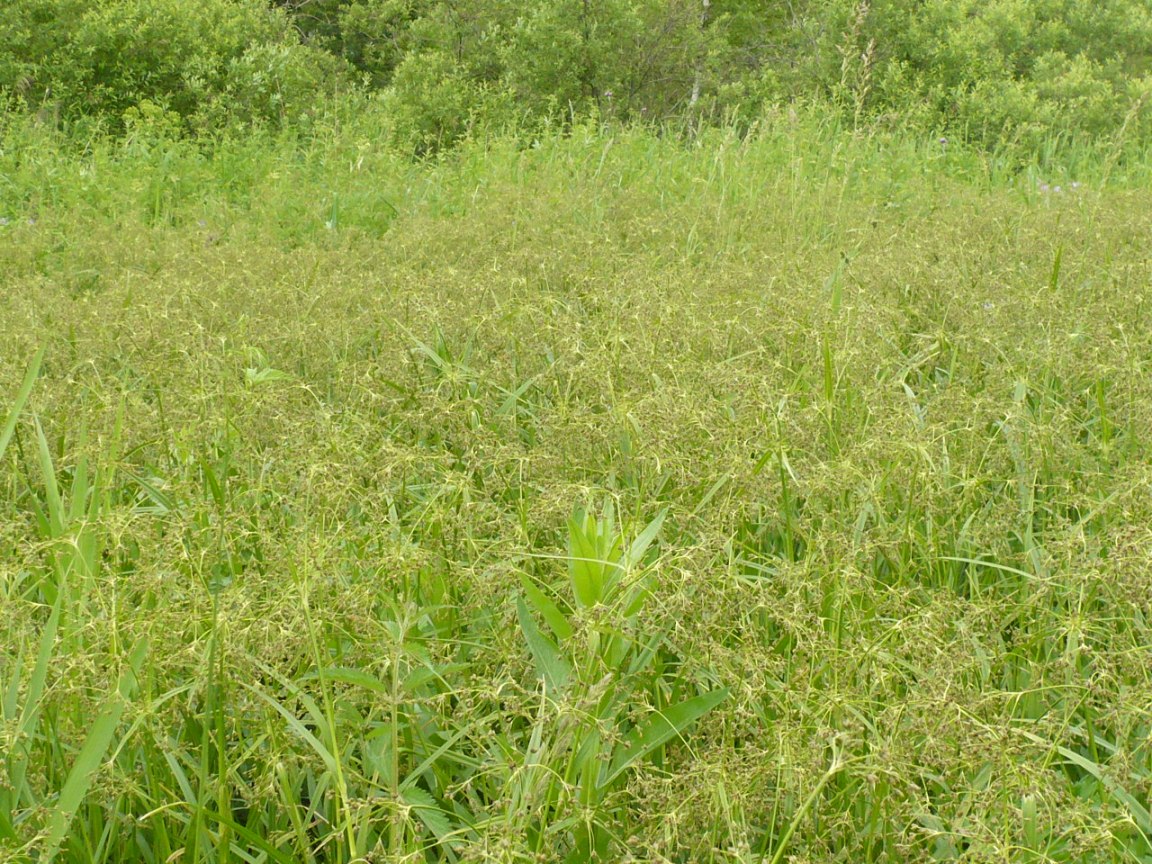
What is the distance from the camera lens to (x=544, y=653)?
169 centimetres

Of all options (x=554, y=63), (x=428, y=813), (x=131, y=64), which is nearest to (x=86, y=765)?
(x=428, y=813)

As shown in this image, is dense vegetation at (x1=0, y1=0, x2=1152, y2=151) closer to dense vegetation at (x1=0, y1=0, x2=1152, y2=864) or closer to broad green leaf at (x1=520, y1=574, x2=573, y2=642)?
dense vegetation at (x1=0, y1=0, x2=1152, y2=864)

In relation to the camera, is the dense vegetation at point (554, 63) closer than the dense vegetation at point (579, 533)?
No

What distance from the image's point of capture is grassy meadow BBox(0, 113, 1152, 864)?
149cm

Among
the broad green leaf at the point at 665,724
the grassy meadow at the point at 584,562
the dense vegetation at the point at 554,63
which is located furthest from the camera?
the dense vegetation at the point at 554,63

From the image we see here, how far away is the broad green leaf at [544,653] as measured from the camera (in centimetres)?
166

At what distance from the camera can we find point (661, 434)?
2.12 metres

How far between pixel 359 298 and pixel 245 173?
3.22 meters

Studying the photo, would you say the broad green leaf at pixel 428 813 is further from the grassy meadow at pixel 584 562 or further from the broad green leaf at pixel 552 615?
the broad green leaf at pixel 552 615

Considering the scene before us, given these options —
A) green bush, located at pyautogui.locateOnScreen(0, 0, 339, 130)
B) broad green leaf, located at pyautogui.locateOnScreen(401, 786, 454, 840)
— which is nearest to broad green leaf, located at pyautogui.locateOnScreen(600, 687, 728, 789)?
broad green leaf, located at pyautogui.locateOnScreen(401, 786, 454, 840)

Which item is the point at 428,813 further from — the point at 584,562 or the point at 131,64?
the point at 131,64

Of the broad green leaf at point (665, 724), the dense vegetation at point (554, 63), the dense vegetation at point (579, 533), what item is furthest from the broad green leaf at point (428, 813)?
the dense vegetation at point (554, 63)

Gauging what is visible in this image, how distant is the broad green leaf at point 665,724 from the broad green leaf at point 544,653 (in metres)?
0.13

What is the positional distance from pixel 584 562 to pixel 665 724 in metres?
0.26
